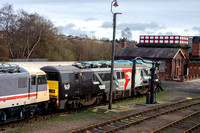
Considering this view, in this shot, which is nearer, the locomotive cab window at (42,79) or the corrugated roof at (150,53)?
the locomotive cab window at (42,79)

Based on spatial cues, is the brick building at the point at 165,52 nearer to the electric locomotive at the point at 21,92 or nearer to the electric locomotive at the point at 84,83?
the electric locomotive at the point at 84,83

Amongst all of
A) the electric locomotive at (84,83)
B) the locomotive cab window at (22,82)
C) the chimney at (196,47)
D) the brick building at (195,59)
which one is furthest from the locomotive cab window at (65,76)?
the chimney at (196,47)

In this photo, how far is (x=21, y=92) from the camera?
14633mm

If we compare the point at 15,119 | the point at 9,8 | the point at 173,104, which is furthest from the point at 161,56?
the point at 15,119

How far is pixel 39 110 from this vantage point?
53.1ft

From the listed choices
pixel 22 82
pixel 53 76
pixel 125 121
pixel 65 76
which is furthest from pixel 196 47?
pixel 22 82

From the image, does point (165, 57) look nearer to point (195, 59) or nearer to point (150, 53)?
point (150, 53)

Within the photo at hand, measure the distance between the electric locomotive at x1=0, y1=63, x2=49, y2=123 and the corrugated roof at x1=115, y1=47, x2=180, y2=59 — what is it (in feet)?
118

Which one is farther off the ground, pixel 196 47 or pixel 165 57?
pixel 196 47

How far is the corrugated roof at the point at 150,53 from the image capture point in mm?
48544

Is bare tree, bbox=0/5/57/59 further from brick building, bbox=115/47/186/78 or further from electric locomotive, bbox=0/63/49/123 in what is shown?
electric locomotive, bbox=0/63/49/123

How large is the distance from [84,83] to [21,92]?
5629mm

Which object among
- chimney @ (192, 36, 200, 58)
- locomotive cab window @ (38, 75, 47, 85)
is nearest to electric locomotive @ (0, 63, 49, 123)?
locomotive cab window @ (38, 75, 47, 85)

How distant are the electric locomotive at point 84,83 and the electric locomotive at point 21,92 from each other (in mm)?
1036
